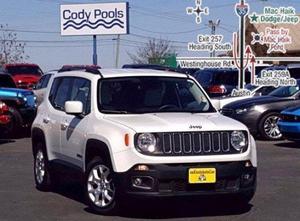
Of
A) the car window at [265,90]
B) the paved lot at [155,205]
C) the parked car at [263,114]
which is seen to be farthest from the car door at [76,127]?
the car window at [265,90]

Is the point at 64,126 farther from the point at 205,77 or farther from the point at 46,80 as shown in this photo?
the point at 205,77

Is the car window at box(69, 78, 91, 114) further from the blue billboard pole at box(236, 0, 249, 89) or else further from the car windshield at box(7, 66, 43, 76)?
the car windshield at box(7, 66, 43, 76)

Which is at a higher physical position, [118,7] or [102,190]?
[118,7]

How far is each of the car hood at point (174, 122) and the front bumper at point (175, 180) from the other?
418mm

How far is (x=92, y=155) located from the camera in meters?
9.30

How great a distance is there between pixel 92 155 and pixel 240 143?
5.82ft

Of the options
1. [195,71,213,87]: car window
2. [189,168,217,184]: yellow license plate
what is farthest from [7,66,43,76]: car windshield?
[189,168,217,184]: yellow license plate

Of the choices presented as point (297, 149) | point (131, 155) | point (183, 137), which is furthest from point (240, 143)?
point (297, 149)

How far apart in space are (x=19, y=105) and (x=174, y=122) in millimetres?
11347

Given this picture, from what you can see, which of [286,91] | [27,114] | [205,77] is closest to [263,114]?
[286,91]

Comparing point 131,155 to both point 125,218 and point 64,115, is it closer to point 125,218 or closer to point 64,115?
point 125,218

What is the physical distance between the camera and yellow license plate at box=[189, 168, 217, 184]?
862cm

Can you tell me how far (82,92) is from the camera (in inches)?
396

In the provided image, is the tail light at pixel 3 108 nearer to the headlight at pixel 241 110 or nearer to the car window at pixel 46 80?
the car window at pixel 46 80
